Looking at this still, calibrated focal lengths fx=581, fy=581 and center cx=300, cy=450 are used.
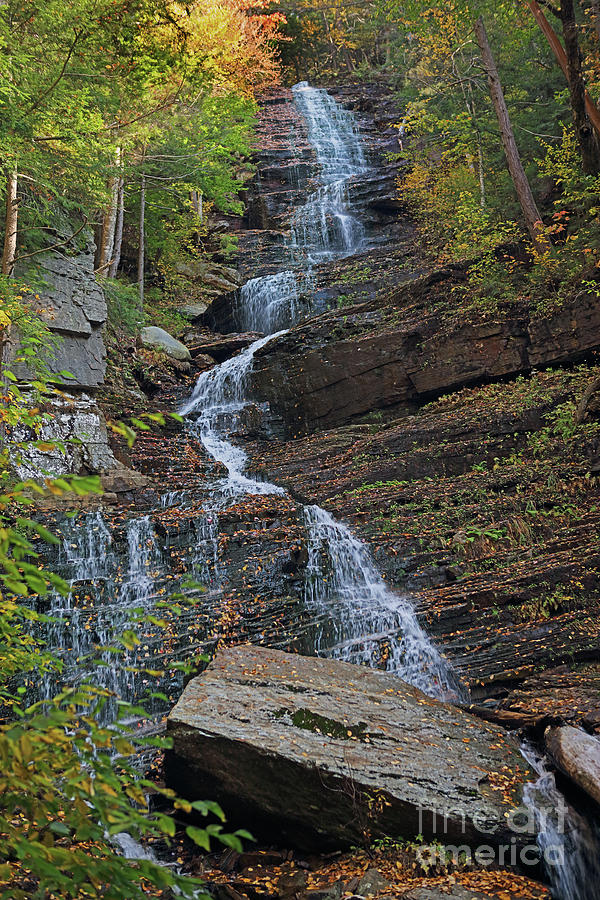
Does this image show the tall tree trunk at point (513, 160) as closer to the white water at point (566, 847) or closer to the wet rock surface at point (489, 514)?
the wet rock surface at point (489, 514)

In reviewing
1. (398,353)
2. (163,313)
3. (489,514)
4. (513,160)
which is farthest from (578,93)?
(163,313)

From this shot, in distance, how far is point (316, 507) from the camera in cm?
952

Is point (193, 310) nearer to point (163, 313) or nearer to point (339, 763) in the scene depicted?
point (163, 313)

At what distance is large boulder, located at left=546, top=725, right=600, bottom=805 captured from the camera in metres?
→ 4.18

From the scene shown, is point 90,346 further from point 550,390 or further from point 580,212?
point 580,212

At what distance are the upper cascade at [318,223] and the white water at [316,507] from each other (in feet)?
0.13

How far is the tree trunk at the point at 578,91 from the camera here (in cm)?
887

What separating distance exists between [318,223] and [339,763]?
773 inches

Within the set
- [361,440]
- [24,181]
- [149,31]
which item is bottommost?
[361,440]

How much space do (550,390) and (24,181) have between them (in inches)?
381

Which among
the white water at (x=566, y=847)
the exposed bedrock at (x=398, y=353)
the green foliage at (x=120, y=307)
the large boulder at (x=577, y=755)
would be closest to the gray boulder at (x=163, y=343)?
the green foliage at (x=120, y=307)

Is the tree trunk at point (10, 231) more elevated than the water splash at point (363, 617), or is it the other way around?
the tree trunk at point (10, 231)

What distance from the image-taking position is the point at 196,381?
15.2 m

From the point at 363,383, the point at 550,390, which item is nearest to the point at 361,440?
the point at 363,383
